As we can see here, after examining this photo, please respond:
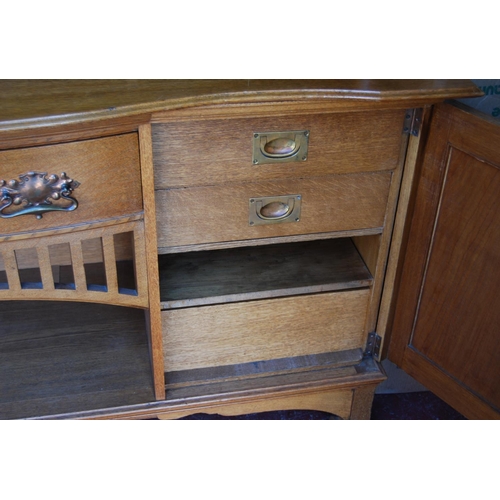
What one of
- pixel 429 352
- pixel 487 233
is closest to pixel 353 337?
pixel 429 352

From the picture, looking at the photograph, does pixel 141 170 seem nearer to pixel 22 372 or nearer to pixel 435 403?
pixel 22 372

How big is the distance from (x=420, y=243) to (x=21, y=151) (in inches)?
26.7

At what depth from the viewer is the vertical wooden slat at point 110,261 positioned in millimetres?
1062

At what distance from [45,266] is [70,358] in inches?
13.3

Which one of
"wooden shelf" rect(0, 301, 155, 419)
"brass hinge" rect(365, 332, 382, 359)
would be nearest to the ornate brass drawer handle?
"wooden shelf" rect(0, 301, 155, 419)

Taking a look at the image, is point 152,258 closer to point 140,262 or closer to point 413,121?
point 140,262

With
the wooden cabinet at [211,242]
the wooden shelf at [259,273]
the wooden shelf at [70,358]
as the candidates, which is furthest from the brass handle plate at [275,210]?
the wooden shelf at [70,358]

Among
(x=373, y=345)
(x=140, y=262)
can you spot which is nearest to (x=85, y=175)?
(x=140, y=262)

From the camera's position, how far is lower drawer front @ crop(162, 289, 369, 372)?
125 cm

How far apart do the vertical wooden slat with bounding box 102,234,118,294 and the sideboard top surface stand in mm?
215

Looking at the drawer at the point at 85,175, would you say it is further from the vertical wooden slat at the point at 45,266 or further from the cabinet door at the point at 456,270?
the cabinet door at the point at 456,270

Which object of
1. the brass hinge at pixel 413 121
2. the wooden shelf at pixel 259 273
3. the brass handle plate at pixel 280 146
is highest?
the brass hinge at pixel 413 121

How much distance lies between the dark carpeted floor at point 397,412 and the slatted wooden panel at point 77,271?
0.56 meters

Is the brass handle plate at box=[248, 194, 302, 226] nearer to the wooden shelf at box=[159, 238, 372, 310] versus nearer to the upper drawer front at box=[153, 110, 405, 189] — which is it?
the upper drawer front at box=[153, 110, 405, 189]
